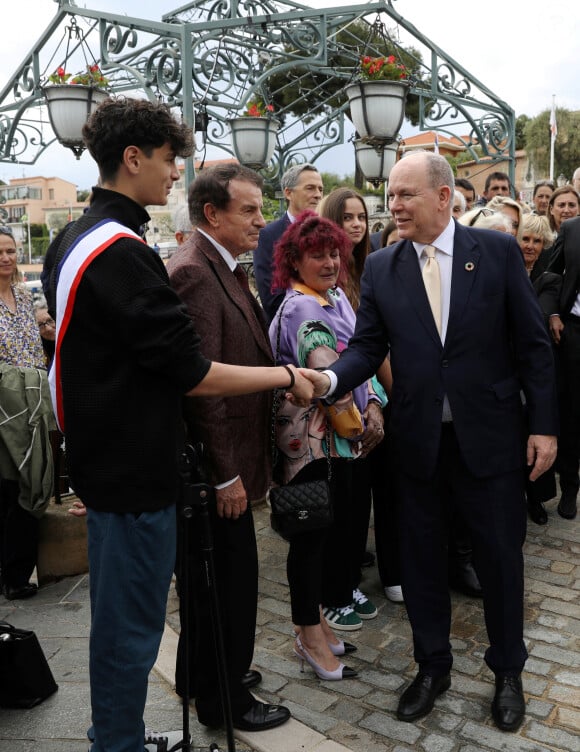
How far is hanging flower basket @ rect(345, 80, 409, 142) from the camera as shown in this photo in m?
Result: 7.12

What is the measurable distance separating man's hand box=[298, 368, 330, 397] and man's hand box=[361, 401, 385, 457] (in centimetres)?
62

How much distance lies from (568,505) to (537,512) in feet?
1.06

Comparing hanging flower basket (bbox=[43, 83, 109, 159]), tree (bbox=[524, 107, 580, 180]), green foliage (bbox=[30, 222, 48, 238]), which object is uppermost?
tree (bbox=[524, 107, 580, 180])

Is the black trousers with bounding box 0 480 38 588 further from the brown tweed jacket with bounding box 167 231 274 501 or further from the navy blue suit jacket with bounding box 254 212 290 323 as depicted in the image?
the brown tweed jacket with bounding box 167 231 274 501

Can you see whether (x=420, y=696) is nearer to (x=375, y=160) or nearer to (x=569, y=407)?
(x=569, y=407)

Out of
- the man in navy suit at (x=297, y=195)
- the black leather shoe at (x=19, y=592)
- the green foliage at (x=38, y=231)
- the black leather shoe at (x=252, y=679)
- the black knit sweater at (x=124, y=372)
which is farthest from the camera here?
the green foliage at (x=38, y=231)

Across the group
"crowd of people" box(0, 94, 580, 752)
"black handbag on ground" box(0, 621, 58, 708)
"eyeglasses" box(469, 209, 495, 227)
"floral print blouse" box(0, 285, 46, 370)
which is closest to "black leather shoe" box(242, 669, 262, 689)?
"crowd of people" box(0, 94, 580, 752)

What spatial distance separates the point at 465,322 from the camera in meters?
2.94

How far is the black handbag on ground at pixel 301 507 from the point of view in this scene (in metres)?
3.08

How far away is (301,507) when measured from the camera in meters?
3.08

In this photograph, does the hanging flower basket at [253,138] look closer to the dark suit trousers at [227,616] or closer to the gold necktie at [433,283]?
the gold necktie at [433,283]

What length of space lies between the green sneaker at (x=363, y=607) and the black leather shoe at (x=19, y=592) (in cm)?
200

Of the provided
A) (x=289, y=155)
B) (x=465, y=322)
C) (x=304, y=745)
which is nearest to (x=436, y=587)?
(x=304, y=745)

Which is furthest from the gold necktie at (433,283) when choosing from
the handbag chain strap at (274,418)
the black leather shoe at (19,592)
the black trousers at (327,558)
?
the black leather shoe at (19,592)
